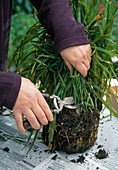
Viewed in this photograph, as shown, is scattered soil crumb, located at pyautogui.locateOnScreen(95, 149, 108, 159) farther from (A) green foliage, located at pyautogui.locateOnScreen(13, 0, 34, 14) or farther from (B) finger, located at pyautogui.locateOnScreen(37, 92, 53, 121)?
(A) green foliage, located at pyautogui.locateOnScreen(13, 0, 34, 14)

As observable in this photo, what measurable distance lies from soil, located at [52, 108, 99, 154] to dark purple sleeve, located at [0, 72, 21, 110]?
8.9 inches

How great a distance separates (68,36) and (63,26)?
0.12 ft

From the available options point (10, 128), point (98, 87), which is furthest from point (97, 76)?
point (10, 128)

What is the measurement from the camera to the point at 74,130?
0.74 meters

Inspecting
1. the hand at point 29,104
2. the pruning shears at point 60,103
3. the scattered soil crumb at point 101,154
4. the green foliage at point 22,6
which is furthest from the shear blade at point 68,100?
the green foliage at point 22,6

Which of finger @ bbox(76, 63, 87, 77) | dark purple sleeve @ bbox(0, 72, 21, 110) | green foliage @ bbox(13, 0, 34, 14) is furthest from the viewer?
green foliage @ bbox(13, 0, 34, 14)

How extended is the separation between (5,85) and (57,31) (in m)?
0.23

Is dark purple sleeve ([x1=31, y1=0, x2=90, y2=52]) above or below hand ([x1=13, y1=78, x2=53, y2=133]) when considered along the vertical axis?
above

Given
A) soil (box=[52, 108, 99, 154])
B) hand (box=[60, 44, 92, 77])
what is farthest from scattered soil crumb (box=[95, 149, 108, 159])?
hand (box=[60, 44, 92, 77])

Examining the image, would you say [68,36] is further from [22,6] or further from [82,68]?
[22,6]

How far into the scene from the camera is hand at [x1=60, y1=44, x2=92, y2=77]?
0.64 metres

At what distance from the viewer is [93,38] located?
2.46ft

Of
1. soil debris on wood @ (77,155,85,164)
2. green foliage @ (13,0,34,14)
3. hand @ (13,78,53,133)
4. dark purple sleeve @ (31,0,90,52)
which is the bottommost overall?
soil debris on wood @ (77,155,85,164)

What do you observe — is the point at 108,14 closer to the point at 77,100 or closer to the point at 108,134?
the point at 77,100
